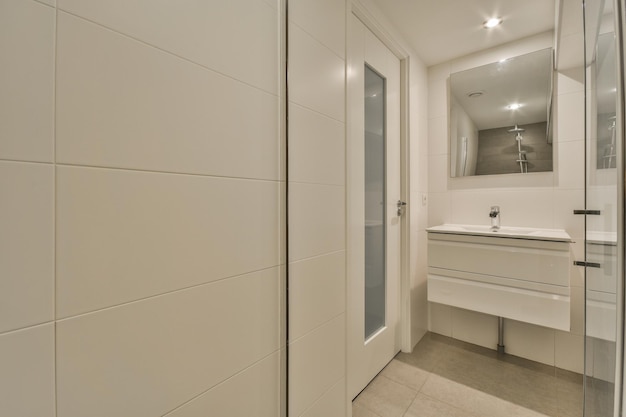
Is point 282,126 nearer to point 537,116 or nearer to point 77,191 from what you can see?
point 77,191

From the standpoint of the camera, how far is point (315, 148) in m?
1.08

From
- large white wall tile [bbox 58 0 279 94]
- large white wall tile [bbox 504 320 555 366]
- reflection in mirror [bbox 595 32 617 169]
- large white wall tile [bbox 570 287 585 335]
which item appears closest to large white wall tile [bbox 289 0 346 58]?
large white wall tile [bbox 58 0 279 94]

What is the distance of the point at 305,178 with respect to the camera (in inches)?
40.7

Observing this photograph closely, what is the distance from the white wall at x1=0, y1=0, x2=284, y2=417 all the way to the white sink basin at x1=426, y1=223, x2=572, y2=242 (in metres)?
1.35

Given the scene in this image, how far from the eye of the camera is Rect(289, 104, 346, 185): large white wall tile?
99 centimetres

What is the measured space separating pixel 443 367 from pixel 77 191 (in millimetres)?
1982

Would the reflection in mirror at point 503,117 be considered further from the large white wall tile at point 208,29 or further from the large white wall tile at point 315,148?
the large white wall tile at point 208,29

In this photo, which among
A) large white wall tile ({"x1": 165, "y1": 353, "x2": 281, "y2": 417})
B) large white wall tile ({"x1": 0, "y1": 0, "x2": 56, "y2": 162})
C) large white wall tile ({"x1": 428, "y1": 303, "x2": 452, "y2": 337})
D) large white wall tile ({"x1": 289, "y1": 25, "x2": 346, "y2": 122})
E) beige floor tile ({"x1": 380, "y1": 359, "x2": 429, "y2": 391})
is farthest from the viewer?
large white wall tile ({"x1": 428, "y1": 303, "x2": 452, "y2": 337})

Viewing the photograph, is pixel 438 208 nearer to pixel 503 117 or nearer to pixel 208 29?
pixel 503 117

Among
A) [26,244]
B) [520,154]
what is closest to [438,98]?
[520,154]

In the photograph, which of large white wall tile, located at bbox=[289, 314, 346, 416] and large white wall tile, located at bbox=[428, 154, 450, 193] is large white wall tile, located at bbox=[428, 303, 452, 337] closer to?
large white wall tile, located at bbox=[428, 154, 450, 193]

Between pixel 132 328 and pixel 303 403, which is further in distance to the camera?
pixel 303 403

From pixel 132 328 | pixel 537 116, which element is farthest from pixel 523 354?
pixel 132 328

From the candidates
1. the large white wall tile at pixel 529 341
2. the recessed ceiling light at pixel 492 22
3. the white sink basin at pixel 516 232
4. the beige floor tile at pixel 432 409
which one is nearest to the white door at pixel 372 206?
the beige floor tile at pixel 432 409
